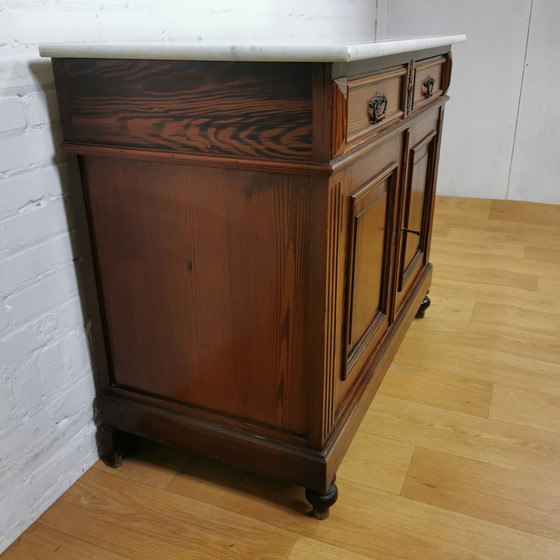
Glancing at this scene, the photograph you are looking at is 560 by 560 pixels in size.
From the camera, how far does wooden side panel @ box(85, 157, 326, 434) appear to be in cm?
107

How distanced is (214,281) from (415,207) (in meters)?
0.85

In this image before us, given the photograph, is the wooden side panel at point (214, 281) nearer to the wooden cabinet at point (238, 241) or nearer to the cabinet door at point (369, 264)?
the wooden cabinet at point (238, 241)

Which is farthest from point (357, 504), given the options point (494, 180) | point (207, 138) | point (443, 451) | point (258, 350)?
point (494, 180)

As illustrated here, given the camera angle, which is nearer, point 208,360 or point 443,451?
point 208,360

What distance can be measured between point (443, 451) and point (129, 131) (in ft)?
3.45

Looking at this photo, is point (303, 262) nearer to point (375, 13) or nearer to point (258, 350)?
point (258, 350)

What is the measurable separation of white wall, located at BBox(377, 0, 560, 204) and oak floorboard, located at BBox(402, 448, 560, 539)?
7.11 feet

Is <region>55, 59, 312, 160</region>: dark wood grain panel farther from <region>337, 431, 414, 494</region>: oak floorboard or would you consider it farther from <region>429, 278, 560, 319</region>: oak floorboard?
<region>429, 278, 560, 319</region>: oak floorboard

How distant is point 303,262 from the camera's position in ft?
3.52

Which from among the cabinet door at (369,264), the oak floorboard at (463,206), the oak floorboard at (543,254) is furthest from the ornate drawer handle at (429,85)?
the oak floorboard at (463,206)

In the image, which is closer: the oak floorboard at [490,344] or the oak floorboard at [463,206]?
the oak floorboard at [490,344]

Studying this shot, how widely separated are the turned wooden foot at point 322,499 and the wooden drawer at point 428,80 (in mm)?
931

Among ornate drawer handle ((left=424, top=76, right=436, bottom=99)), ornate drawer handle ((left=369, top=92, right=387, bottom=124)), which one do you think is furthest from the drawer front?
ornate drawer handle ((left=424, top=76, right=436, bottom=99))

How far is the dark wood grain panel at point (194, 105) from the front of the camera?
96cm
